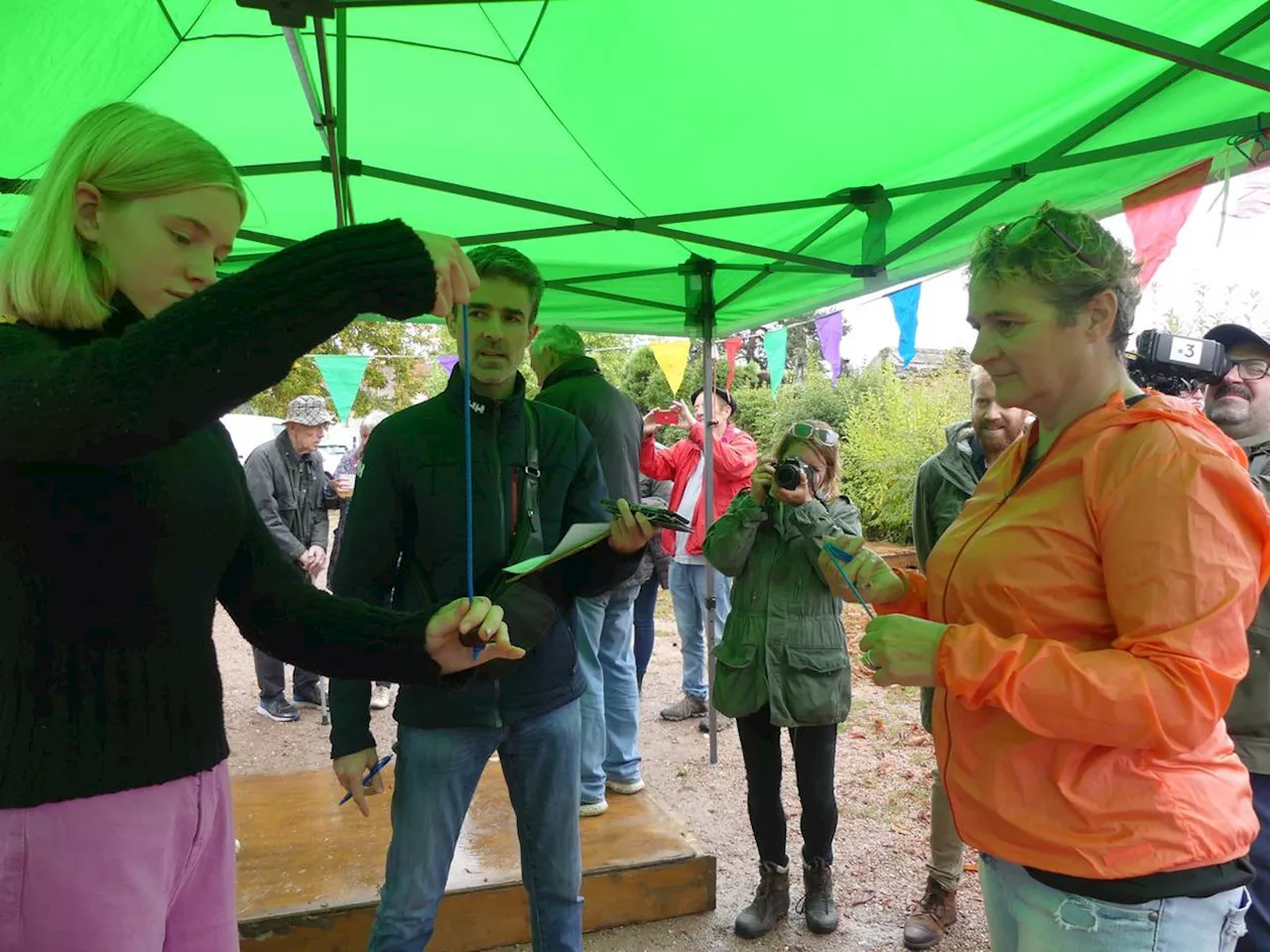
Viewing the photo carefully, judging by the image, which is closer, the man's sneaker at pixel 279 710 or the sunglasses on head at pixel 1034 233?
the sunglasses on head at pixel 1034 233

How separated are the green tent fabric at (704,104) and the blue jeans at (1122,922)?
5.73ft

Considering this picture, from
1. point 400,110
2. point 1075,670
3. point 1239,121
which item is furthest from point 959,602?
point 400,110

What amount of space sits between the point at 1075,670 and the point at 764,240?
3.38 m

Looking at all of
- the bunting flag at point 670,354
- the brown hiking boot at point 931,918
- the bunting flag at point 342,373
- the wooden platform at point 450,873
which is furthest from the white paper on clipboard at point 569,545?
the bunting flag at point 342,373

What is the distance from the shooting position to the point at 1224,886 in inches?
48.7

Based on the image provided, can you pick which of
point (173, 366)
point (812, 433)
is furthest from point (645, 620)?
point (173, 366)

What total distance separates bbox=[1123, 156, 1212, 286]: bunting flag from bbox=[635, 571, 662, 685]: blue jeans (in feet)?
11.1

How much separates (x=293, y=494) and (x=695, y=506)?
2640mm

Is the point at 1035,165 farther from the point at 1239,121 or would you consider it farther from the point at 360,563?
the point at 360,563

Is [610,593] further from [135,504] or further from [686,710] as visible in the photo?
[135,504]

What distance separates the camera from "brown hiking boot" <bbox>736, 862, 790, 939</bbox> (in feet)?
10.0

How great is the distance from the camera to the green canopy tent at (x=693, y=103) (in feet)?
7.91

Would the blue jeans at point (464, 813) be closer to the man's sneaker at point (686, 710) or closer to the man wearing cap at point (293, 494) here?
the man wearing cap at point (293, 494)

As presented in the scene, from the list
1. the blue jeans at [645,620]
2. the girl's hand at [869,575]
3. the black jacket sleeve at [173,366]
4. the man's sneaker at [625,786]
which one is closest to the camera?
the black jacket sleeve at [173,366]
